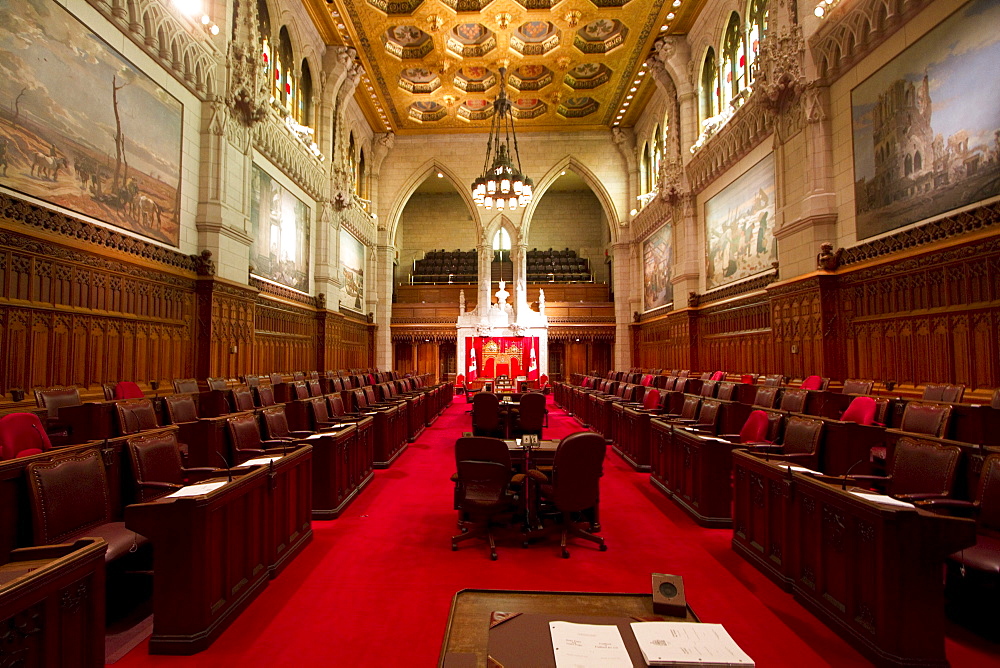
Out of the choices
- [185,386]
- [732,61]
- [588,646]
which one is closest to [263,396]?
[185,386]

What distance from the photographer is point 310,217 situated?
48.0ft

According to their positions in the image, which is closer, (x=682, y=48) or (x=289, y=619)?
(x=289, y=619)

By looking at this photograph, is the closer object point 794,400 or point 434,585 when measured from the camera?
point 434,585

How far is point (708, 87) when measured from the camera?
1407cm

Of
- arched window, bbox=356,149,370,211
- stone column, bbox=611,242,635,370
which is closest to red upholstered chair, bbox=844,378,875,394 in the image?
stone column, bbox=611,242,635,370

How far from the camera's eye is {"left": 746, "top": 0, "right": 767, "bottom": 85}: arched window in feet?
34.8

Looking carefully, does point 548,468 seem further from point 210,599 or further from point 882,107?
point 882,107

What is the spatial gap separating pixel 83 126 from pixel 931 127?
1088cm

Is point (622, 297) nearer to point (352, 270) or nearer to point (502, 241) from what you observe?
point (502, 241)

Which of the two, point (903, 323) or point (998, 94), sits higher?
point (998, 94)

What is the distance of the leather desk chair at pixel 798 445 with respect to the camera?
14.0 ft

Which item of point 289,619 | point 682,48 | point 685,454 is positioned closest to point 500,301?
point 682,48

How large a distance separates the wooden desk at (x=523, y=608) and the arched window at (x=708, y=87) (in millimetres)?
14693

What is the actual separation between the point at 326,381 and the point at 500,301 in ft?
37.1
